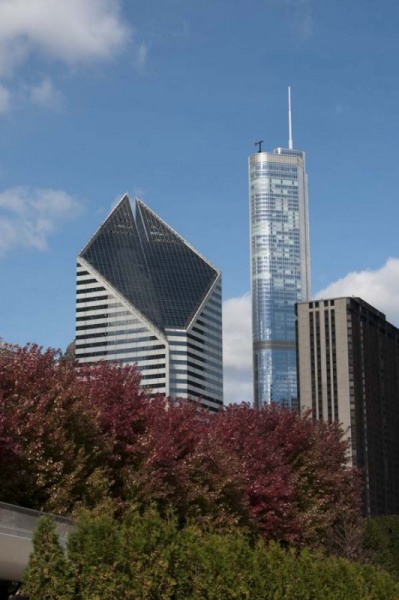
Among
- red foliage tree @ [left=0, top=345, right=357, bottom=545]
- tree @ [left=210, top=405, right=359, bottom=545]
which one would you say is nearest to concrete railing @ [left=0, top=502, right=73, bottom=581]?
red foliage tree @ [left=0, top=345, right=357, bottom=545]

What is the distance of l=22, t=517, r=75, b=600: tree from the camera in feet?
89.1

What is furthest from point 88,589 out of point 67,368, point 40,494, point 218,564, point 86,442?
point 67,368

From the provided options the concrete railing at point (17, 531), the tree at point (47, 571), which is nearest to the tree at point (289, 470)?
the concrete railing at point (17, 531)

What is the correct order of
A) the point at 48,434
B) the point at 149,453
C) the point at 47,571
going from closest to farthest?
the point at 47,571 < the point at 48,434 < the point at 149,453

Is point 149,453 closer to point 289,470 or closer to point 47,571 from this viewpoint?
point 289,470

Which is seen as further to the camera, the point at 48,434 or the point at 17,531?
the point at 48,434

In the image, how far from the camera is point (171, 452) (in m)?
49.7

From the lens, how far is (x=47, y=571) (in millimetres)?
27328

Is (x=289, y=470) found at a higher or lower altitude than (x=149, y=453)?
higher

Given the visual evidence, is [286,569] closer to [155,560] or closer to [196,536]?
[196,536]

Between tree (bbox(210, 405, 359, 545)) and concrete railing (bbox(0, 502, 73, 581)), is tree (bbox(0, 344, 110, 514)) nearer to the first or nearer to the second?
concrete railing (bbox(0, 502, 73, 581))

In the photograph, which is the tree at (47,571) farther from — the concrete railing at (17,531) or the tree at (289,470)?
the tree at (289,470)

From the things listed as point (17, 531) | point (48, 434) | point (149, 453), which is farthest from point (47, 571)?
point (149, 453)

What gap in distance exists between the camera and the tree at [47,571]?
27172 mm
